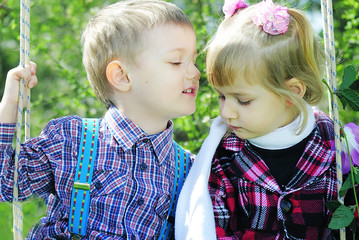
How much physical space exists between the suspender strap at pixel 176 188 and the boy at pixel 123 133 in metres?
0.02

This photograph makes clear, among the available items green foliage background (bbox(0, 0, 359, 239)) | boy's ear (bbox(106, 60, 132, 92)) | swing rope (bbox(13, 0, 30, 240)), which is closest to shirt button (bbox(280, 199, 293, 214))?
boy's ear (bbox(106, 60, 132, 92))

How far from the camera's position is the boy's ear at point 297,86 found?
193 cm

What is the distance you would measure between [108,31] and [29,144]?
19.5 inches

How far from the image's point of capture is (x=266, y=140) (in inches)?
78.3

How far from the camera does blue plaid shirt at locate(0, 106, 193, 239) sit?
194cm

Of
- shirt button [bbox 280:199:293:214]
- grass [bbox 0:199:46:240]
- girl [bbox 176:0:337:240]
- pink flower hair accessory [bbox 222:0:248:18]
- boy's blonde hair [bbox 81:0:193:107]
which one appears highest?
pink flower hair accessory [bbox 222:0:248:18]

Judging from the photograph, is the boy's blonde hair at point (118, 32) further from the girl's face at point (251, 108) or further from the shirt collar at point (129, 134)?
the girl's face at point (251, 108)

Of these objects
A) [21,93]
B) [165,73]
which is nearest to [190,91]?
[165,73]

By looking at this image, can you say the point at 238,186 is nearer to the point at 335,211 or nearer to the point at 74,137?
the point at 335,211

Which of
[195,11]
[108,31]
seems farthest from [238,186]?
[195,11]

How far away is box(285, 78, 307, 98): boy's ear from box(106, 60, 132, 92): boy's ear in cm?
57

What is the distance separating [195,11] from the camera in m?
3.32

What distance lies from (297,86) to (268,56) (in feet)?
0.52

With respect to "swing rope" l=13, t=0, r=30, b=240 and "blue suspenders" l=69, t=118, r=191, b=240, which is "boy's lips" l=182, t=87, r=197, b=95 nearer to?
"blue suspenders" l=69, t=118, r=191, b=240
